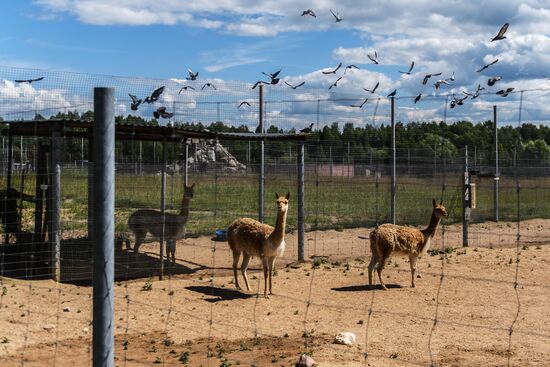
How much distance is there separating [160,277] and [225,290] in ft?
4.18

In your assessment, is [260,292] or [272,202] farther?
[272,202]

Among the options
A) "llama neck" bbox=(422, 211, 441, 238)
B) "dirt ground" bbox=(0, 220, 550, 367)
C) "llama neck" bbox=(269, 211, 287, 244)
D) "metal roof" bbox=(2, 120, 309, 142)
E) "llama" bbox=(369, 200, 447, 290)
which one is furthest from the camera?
"llama neck" bbox=(422, 211, 441, 238)

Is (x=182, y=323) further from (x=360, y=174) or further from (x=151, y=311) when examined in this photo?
(x=360, y=174)

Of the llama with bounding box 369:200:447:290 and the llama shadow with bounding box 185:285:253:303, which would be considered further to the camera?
the llama with bounding box 369:200:447:290

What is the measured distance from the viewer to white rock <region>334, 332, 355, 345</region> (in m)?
7.22

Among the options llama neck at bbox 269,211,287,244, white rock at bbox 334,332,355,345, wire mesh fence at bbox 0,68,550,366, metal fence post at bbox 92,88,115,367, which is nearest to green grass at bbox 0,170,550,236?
wire mesh fence at bbox 0,68,550,366

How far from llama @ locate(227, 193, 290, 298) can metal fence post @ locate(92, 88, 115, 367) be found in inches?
236

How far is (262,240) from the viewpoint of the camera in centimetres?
1034

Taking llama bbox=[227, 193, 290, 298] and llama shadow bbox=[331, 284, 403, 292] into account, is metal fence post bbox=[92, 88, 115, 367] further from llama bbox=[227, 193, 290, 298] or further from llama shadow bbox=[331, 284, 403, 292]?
llama shadow bbox=[331, 284, 403, 292]

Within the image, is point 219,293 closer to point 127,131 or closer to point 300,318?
point 300,318

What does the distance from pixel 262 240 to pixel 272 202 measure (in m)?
12.0

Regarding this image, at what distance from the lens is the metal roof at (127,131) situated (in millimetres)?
10250

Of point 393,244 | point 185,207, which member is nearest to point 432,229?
point 393,244

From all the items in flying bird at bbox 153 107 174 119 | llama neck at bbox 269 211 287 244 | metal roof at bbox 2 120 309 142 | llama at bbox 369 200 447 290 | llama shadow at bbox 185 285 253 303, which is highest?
flying bird at bbox 153 107 174 119
